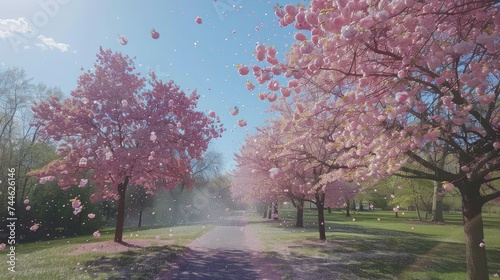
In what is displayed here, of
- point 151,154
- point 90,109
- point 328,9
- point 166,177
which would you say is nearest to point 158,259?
point 151,154

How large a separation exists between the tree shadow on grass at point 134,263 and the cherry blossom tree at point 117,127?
3219 mm

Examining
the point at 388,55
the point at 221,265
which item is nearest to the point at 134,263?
the point at 221,265

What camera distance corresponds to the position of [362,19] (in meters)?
3.73

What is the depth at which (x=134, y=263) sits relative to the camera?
10.6 meters

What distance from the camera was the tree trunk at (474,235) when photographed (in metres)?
8.09

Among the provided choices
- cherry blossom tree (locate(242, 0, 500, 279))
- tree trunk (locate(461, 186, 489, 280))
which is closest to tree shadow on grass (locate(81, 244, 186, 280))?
cherry blossom tree (locate(242, 0, 500, 279))

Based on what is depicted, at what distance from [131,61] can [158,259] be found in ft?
31.6

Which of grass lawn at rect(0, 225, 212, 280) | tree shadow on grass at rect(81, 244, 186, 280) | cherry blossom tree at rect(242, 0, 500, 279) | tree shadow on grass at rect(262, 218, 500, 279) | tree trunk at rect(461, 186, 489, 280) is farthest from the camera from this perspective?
tree shadow on grass at rect(262, 218, 500, 279)

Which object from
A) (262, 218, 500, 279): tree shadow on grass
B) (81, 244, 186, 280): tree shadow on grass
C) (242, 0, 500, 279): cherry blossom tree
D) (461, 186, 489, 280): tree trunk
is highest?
(242, 0, 500, 279): cherry blossom tree

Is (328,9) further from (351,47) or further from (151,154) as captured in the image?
(151,154)

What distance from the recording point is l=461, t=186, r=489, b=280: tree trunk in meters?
8.09

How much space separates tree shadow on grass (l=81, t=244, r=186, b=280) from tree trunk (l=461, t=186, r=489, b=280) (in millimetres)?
9057

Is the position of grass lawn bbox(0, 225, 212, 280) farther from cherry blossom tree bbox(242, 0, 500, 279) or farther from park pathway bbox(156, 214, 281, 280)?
cherry blossom tree bbox(242, 0, 500, 279)

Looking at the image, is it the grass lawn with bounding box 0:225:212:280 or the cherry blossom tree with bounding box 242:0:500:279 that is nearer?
the cherry blossom tree with bounding box 242:0:500:279
